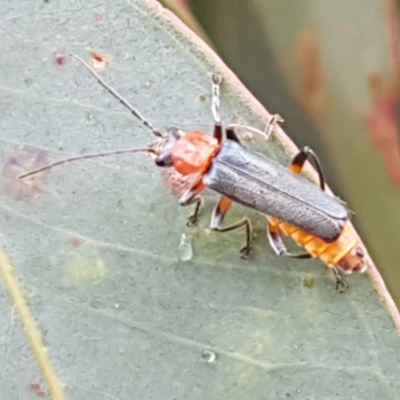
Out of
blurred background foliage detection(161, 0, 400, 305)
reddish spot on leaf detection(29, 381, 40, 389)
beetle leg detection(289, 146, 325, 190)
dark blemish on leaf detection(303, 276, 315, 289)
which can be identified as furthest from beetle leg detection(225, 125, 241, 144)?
reddish spot on leaf detection(29, 381, 40, 389)

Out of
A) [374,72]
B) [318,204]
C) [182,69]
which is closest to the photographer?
[182,69]

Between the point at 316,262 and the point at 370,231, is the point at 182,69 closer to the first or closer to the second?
the point at 316,262

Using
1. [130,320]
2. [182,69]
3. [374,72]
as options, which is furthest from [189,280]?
[374,72]

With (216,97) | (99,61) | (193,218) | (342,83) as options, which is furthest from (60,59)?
(342,83)

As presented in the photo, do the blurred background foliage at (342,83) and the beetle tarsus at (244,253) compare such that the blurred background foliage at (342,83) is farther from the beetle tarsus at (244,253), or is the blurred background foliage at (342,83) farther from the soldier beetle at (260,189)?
the beetle tarsus at (244,253)

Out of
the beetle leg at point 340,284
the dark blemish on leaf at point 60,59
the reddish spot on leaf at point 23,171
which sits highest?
the beetle leg at point 340,284

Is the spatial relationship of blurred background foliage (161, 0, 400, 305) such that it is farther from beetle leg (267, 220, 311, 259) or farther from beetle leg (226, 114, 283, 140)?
beetle leg (226, 114, 283, 140)

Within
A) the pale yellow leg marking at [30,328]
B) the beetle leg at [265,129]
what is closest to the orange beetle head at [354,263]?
the beetle leg at [265,129]
